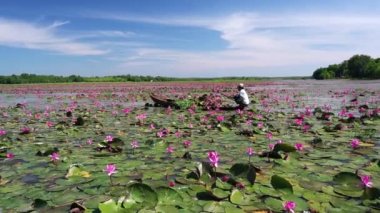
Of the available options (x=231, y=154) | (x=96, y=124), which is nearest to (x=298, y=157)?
(x=231, y=154)

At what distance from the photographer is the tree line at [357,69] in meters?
75.2

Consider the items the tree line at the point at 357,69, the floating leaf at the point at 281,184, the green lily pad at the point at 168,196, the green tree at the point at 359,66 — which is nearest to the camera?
the green lily pad at the point at 168,196

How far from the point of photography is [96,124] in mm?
9695

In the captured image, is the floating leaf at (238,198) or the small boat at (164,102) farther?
the small boat at (164,102)

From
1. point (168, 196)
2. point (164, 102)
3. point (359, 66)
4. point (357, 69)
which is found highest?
point (359, 66)

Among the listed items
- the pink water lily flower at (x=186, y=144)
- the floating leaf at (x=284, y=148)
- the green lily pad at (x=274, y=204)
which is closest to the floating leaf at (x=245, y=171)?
the green lily pad at (x=274, y=204)

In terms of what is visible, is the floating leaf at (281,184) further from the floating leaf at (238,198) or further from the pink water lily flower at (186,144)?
the pink water lily flower at (186,144)

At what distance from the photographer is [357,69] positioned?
83.1 m

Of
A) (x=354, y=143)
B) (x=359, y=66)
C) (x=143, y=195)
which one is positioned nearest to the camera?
(x=143, y=195)

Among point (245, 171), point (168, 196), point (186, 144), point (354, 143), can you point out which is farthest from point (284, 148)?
point (168, 196)

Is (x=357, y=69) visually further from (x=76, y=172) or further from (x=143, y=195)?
(x=143, y=195)

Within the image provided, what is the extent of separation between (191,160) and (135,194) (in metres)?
1.98

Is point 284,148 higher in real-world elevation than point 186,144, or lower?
higher

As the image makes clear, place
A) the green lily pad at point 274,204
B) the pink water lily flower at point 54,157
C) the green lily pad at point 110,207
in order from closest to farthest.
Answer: the green lily pad at point 110,207 → the green lily pad at point 274,204 → the pink water lily flower at point 54,157
